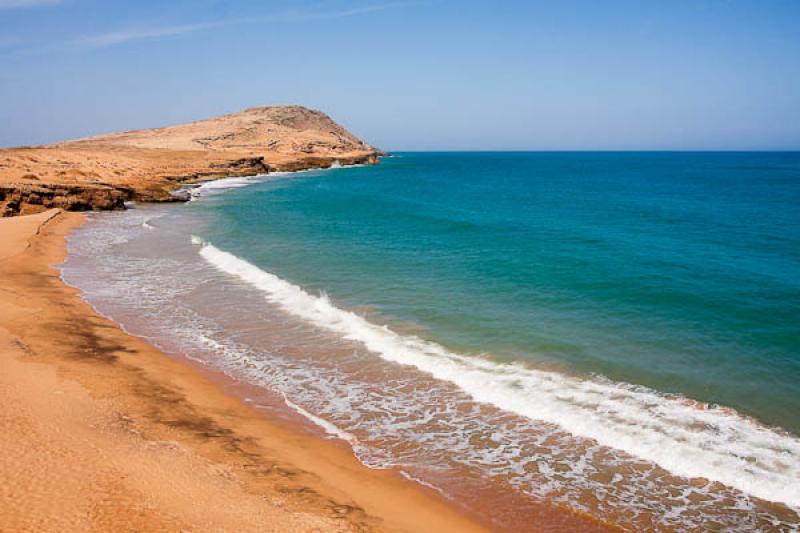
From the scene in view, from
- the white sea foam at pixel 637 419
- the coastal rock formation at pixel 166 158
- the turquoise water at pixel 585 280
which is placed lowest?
the white sea foam at pixel 637 419

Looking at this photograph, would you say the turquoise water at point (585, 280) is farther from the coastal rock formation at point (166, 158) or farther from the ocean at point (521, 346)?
the coastal rock formation at point (166, 158)

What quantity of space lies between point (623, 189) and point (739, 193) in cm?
1164

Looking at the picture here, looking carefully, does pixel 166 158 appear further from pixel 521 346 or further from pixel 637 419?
pixel 637 419

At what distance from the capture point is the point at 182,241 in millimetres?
31609

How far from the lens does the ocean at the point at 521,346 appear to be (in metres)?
9.19

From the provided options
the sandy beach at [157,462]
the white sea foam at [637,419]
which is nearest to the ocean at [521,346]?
the white sea foam at [637,419]

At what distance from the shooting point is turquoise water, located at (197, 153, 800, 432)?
1377 centimetres

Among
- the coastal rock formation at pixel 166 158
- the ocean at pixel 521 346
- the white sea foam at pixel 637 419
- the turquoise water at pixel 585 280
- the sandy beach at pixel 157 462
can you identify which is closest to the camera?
the sandy beach at pixel 157 462

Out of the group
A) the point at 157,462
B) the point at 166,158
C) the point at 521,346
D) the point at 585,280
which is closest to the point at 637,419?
the point at 521,346

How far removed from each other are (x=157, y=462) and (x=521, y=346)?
941cm

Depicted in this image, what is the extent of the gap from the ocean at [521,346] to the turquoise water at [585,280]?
90 mm

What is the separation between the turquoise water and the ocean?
90 mm

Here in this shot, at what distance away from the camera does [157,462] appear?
334 inches

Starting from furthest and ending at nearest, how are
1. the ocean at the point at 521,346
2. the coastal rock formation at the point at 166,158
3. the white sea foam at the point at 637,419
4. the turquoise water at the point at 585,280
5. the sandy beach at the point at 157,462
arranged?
1. the coastal rock formation at the point at 166,158
2. the turquoise water at the point at 585,280
3. the white sea foam at the point at 637,419
4. the ocean at the point at 521,346
5. the sandy beach at the point at 157,462
